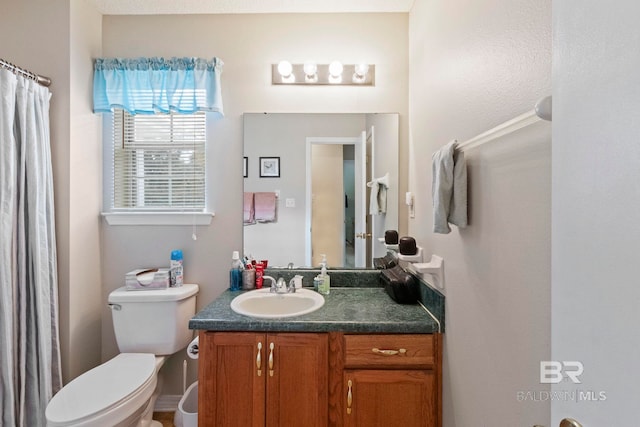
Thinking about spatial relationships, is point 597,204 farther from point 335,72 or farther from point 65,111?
point 65,111

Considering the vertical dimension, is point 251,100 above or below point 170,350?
above

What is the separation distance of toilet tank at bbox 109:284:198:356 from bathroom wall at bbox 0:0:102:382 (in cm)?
25

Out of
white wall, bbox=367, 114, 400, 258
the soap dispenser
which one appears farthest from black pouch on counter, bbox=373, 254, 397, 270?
the soap dispenser

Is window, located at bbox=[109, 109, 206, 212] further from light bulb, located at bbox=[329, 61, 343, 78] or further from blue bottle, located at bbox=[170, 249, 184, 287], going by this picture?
light bulb, located at bbox=[329, 61, 343, 78]

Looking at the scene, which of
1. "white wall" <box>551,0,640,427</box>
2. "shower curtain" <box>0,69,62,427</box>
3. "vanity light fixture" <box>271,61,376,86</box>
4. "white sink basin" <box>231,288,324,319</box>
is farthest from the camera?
"vanity light fixture" <box>271,61,376,86</box>

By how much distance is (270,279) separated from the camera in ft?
5.72

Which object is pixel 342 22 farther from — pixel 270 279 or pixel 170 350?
pixel 170 350

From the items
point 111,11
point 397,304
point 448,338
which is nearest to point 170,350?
point 397,304

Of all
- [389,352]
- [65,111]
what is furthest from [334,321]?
[65,111]

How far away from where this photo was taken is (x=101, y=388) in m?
1.31

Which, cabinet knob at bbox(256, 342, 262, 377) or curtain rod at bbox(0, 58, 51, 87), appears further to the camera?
curtain rod at bbox(0, 58, 51, 87)

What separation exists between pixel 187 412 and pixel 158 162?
147cm

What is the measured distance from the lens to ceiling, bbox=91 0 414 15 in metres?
1.72

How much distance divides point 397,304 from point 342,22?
1.71m
